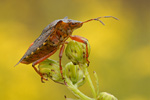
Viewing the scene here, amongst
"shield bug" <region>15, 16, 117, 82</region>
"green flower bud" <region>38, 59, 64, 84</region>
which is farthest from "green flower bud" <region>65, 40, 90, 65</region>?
"green flower bud" <region>38, 59, 64, 84</region>

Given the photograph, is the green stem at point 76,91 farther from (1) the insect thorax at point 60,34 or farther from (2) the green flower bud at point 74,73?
(1) the insect thorax at point 60,34

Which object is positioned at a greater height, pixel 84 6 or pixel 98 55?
pixel 84 6

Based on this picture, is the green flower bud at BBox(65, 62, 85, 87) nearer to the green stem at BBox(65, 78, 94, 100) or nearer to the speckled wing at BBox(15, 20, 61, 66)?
the green stem at BBox(65, 78, 94, 100)

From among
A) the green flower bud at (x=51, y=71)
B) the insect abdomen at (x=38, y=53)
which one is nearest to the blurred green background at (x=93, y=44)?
the insect abdomen at (x=38, y=53)

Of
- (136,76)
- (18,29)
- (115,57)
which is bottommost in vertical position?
(136,76)

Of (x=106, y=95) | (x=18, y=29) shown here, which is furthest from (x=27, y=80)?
(x=106, y=95)

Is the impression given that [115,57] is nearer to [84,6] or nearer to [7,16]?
[84,6]

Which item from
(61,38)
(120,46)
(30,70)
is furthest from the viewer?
(120,46)
